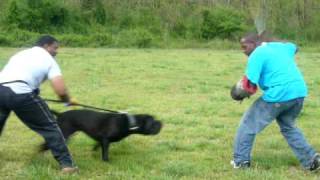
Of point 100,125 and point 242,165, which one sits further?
point 100,125

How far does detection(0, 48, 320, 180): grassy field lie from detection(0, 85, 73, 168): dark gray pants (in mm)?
288

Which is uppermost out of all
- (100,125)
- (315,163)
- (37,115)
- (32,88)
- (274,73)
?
(274,73)

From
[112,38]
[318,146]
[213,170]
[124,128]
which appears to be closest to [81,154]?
[124,128]

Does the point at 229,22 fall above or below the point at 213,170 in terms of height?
below

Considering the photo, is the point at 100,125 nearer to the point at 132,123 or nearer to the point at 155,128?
the point at 132,123

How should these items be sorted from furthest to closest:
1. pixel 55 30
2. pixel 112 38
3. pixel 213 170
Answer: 1. pixel 55 30
2. pixel 112 38
3. pixel 213 170

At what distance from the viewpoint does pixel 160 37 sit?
1790 inches

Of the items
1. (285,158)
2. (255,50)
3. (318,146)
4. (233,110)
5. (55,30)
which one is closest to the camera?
(255,50)

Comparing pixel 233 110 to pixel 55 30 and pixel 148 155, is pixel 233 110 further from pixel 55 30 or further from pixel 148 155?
pixel 55 30

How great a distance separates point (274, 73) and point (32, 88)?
2982 mm

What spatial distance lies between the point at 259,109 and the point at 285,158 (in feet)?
4.25

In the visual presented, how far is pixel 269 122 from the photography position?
25.0ft

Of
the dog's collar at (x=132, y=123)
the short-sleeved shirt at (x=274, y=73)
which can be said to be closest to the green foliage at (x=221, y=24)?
the dog's collar at (x=132, y=123)

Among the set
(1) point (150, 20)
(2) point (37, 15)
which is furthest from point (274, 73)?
(1) point (150, 20)
